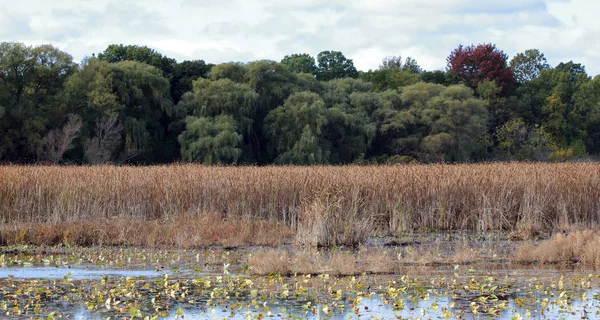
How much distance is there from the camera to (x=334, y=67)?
74750 mm

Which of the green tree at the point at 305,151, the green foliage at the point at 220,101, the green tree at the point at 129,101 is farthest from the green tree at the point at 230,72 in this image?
the green tree at the point at 305,151

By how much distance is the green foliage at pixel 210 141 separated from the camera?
4857 centimetres

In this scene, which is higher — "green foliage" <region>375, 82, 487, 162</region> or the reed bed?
"green foliage" <region>375, 82, 487, 162</region>

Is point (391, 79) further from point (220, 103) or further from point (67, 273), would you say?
point (67, 273)

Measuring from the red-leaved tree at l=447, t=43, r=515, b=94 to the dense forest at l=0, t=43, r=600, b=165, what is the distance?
11 cm

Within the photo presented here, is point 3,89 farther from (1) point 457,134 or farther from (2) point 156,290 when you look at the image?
(2) point 156,290

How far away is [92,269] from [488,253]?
726cm

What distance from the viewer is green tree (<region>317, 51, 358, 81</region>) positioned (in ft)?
241

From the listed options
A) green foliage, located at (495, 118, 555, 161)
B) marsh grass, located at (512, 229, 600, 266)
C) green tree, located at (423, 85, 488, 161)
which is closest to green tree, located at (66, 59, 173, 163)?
green tree, located at (423, 85, 488, 161)

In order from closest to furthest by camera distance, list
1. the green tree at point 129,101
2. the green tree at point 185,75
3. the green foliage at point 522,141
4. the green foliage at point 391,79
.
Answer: the green tree at point 129,101, the green tree at point 185,75, the green foliage at point 522,141, the green foliage at point 391,79

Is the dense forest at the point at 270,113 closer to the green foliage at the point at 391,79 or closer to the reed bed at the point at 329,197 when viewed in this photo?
the green foliage at the point at 391,79

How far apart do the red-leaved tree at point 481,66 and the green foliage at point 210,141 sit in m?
25.2

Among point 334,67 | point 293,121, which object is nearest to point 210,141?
point 293,121

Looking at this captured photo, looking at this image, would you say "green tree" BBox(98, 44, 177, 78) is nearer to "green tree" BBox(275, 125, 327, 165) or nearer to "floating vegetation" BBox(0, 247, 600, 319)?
"green tree" BBox(275, 125, 327, 165)
